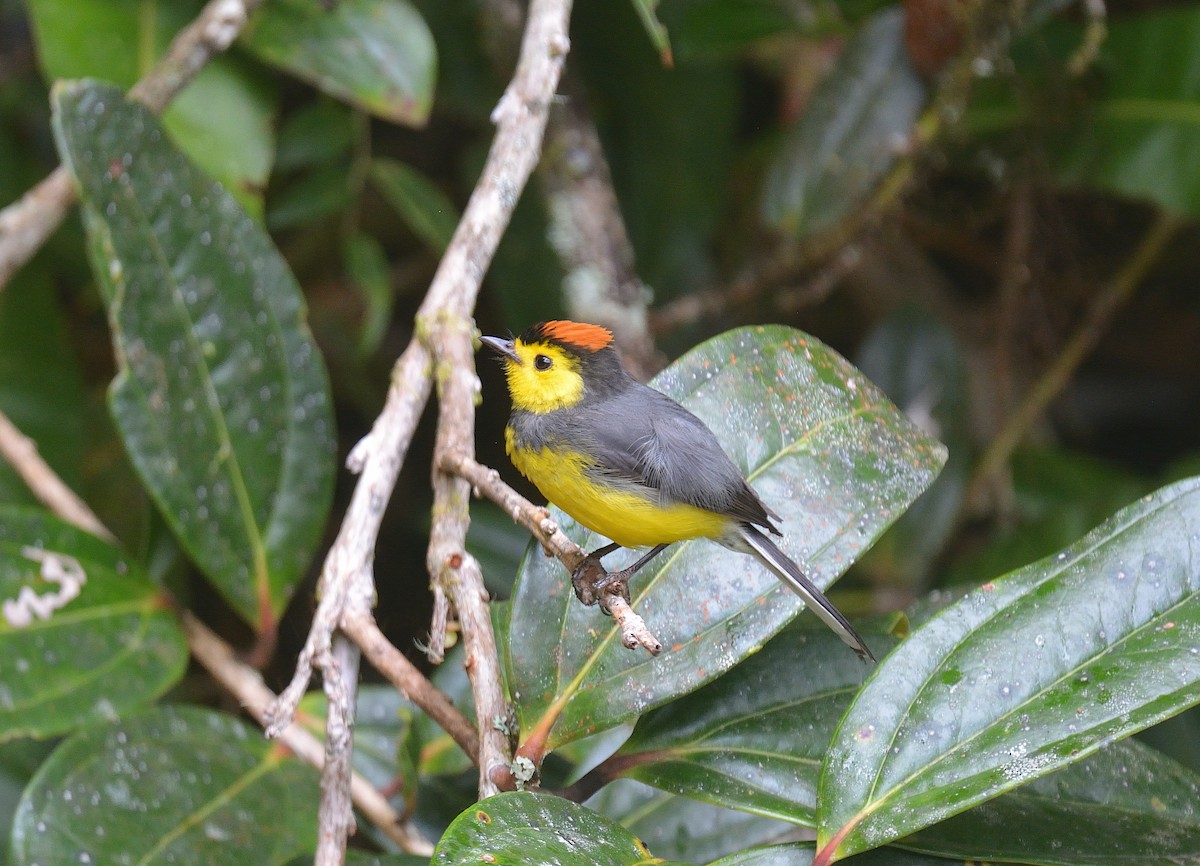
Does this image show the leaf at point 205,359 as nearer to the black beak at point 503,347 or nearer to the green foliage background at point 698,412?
the green foliage background at point 698,412

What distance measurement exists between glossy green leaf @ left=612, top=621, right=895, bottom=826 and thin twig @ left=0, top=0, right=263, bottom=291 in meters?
1.44

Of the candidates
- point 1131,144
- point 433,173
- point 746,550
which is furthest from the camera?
point 433,173

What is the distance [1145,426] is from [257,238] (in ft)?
9.52

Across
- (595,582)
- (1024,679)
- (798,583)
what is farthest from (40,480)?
(1024,679)

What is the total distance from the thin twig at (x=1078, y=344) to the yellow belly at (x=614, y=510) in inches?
69.5

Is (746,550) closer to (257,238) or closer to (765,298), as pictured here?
(257,238)

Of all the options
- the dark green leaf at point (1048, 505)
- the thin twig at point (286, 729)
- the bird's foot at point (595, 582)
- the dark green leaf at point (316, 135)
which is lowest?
the dark green leaf at point (1048, 505)

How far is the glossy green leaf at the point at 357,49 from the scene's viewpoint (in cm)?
221

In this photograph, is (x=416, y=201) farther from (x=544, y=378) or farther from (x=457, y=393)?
(x=457, y=393)

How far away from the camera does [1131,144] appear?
2627 millimetres

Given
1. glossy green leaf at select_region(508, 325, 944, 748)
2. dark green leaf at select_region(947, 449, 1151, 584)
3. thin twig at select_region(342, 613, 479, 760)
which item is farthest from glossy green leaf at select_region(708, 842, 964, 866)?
dark green leaf at select_region(947, 449, 1151, 584)

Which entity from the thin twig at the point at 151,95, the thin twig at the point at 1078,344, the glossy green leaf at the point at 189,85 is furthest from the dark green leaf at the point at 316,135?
the thin twig at the point at 1078,344

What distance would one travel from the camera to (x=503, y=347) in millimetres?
1703

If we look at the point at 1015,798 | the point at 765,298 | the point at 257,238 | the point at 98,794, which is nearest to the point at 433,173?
the point at 765,298
